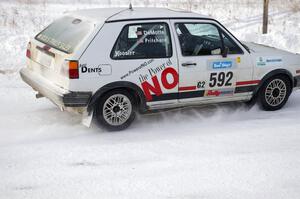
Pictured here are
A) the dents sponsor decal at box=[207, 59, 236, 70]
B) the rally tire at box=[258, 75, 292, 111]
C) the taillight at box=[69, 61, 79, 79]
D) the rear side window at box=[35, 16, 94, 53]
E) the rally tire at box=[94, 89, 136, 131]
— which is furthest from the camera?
the rally tire at box=[258, 75, 292, 111]

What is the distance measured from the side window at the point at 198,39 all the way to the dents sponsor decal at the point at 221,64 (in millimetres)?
132

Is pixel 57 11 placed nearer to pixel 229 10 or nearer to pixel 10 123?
pixel 229 10

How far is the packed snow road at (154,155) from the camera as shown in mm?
4559

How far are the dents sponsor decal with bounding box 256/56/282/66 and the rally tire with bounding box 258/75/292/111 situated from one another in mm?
247

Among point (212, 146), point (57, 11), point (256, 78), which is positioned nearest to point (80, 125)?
point (212, 146)

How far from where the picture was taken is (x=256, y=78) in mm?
6949

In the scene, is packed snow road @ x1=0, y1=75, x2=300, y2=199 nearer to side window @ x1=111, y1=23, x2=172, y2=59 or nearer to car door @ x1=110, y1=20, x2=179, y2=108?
car door @ x1=110, y1=20, x2=179, y2=108

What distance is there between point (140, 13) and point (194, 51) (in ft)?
3.10

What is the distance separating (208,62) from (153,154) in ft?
5.84

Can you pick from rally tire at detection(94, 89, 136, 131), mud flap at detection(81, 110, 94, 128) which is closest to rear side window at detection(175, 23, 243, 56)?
rally tire at detection(94, 89, 136, 131)

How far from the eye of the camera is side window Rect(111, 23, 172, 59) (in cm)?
598

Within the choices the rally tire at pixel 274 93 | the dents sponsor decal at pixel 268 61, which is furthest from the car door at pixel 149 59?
the rally tire at pixel 274 93

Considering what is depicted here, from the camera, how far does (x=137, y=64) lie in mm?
6043

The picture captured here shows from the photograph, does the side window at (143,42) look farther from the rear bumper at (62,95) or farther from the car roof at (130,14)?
the rear bumper at (62,95)
